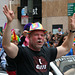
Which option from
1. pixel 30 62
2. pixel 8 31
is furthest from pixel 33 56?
pixel 8 31

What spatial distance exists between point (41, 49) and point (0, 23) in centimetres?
299

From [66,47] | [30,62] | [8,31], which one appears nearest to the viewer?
[8,31]

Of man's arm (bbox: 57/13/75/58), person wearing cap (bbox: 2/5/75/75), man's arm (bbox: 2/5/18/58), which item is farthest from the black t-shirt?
man's arm (bbox: 57/13/75/58)

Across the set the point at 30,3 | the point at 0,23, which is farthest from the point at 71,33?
the point at 30,3

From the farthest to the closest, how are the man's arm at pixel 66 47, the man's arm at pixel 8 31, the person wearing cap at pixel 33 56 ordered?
1. the man's arm at pixel 66 47
2. the person wearing cap at pixel 33 56
3. the man's arm at pixel 8 31

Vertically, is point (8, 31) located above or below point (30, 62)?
above

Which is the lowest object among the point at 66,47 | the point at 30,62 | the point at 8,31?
the point at 30,62

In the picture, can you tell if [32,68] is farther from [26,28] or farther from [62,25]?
[62,25]

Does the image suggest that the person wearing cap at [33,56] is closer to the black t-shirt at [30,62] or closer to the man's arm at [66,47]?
the black t-shirt at [30,62]

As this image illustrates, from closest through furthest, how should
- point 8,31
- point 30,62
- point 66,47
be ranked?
1. point 8,31
2. point 30,62
3. point 66,47

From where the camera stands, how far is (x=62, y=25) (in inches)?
1178

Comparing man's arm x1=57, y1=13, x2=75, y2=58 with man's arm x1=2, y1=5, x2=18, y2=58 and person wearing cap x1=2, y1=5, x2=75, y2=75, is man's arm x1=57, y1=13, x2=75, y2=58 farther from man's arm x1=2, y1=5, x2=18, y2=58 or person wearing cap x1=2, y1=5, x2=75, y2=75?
man's arm x1=2, y1=5, x2=18, y2=58

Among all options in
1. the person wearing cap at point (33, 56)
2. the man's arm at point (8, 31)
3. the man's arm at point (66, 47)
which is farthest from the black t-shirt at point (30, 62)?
the man's arm at point (66, 47)

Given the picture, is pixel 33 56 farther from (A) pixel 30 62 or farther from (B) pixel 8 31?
(B) pixel 8 31
